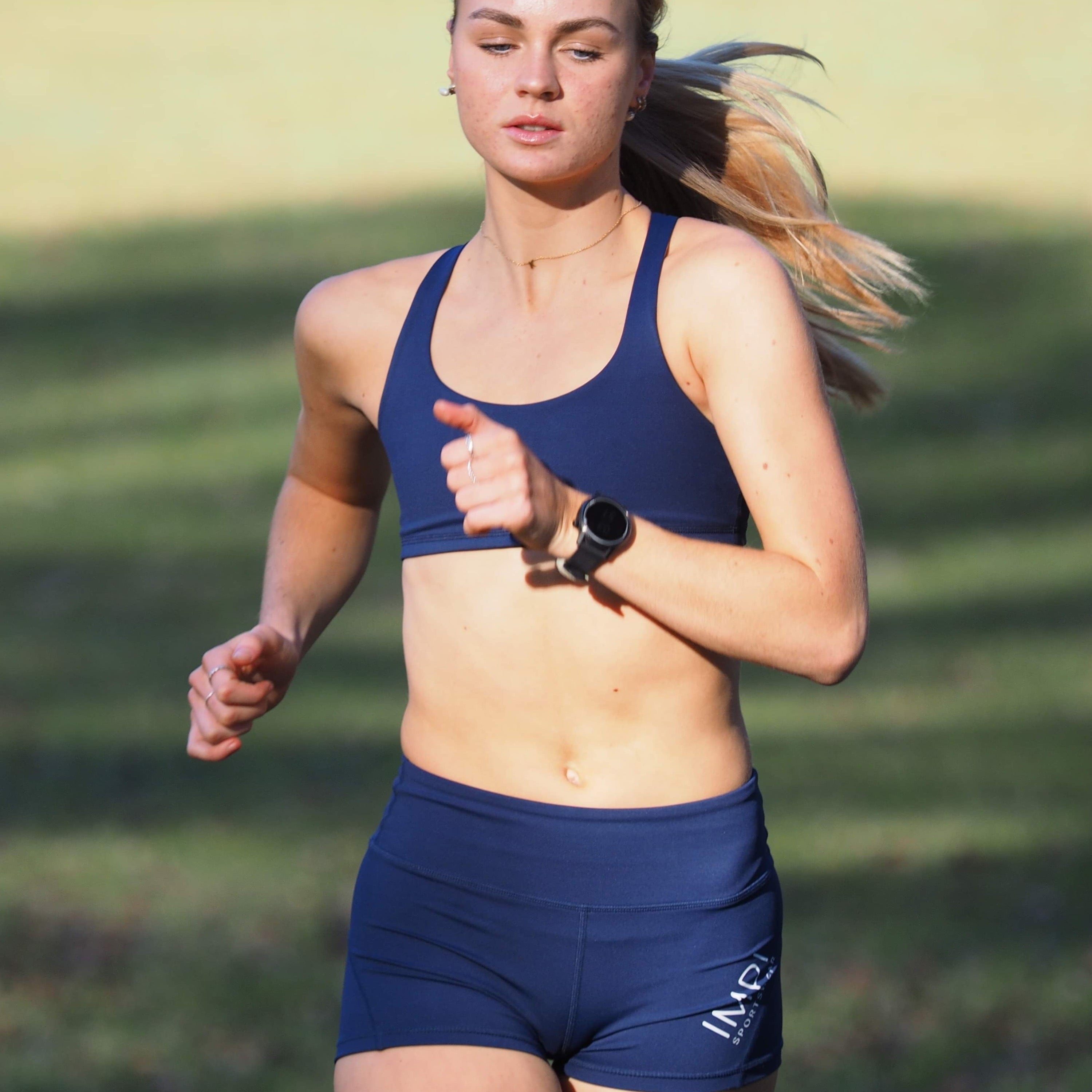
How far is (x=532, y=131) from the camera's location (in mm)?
2762

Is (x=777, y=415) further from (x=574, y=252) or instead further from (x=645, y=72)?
(x=645, y=72)

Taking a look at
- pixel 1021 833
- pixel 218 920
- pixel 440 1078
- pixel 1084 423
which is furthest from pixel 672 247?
pixel 1084 423

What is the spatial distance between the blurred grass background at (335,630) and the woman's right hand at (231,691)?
7.68 feet

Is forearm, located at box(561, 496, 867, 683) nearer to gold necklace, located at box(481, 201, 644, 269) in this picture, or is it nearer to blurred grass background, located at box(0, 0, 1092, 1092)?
gold necklace, located at box(481, 201, 644, 269)

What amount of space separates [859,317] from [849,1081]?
2.39 meters

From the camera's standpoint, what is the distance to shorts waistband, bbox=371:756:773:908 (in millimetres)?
2785

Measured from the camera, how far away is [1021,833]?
6.57 meters

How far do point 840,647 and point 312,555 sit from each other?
1084mm

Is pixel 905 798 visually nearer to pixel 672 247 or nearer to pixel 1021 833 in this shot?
pixel 1021 833

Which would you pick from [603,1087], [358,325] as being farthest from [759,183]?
[603,1087]

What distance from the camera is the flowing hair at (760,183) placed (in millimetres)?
3234

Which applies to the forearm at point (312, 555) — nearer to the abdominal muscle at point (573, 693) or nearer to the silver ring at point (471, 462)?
the abdominal muscle at point (573, 693)

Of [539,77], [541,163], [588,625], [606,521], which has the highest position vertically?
[539,77]

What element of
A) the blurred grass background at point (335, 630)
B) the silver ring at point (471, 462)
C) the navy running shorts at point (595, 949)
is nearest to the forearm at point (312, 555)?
the navy running shorts at point (595, 949)
